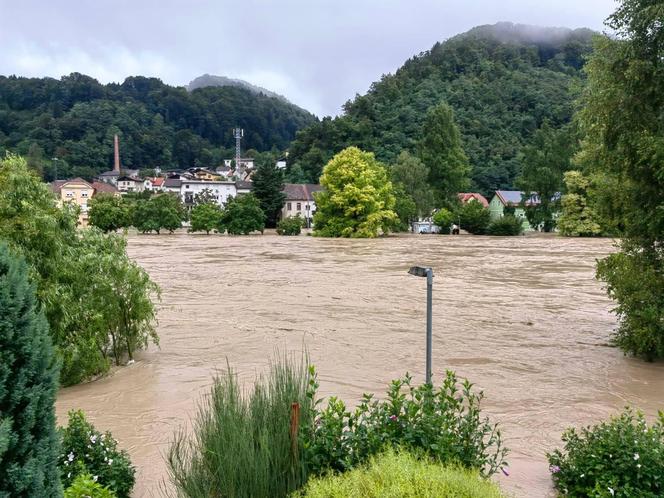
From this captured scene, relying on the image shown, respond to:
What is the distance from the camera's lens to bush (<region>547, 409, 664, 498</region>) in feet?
13.5

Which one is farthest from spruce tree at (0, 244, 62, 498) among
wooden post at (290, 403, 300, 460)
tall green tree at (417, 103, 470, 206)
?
tall green tree at (417, 103, 470, 206)

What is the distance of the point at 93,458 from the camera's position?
181 inches

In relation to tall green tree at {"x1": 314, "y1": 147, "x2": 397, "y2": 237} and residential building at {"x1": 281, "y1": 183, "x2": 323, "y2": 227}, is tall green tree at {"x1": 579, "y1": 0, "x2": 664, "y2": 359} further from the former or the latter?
residential building at {"x1": 281, "y1": 183, "x2": 323, "y2": 227}

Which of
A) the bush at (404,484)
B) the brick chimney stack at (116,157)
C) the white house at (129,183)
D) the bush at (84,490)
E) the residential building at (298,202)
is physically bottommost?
the bush at (84,490)

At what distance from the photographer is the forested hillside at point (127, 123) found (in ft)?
422

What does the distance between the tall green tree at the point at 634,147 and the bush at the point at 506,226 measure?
185ft

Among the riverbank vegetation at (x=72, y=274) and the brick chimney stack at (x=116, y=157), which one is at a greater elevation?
the brick chimney stack at (x=116, y=157)

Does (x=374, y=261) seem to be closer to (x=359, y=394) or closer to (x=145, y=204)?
(x=359, y=394)

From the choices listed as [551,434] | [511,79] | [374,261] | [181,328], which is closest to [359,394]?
[551,434]

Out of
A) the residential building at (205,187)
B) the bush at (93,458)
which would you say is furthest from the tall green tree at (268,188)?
the bush at (93,458)

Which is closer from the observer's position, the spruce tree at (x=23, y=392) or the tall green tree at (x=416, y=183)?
the spruce tree at (x=23, y=392)

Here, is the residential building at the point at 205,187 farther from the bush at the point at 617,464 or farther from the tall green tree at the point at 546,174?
the bush at the point at 617,464

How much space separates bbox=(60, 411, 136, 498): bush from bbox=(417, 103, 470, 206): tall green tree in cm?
7184

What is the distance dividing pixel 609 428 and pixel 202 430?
3201 mm
